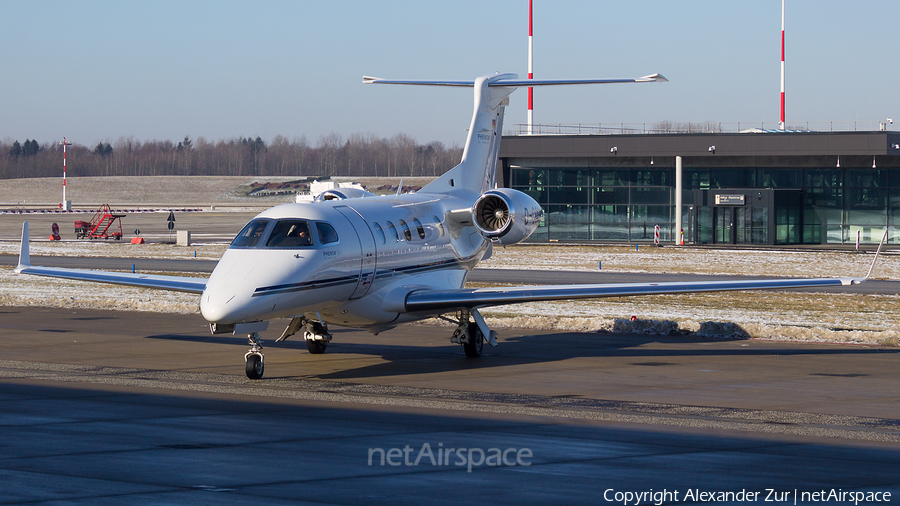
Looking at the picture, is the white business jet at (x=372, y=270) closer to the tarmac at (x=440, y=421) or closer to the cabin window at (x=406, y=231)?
the cabin window at (x=406, y=231)

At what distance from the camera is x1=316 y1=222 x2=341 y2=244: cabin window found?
17.3 metres

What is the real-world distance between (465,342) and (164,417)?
7988 mm

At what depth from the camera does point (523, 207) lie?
21.9 metres

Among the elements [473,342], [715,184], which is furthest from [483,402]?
[715,184]

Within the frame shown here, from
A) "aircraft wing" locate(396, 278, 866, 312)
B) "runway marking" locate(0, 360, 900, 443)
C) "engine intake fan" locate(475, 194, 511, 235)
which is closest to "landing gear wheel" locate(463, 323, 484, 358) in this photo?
"aircraft wing" locate(396, 278, 866, 312)

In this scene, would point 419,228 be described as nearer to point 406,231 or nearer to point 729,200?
point 406,231

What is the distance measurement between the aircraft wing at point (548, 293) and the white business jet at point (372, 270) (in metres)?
0.02

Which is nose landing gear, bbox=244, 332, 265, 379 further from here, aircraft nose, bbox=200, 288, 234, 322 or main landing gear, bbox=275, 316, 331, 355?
main landing gear, bbox=275, 316, 331, 355

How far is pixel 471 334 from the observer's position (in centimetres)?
2009

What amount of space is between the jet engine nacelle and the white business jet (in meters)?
0.03

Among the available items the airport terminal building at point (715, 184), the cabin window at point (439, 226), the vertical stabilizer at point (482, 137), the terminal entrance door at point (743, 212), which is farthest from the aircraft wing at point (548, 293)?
the airport terminal building at point (715, 184)

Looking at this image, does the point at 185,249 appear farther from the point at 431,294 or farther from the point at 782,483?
the point at 782,483

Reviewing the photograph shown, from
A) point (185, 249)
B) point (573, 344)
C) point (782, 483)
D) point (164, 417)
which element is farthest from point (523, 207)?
point (185, 249)

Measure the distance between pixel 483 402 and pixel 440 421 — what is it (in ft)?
6.05
